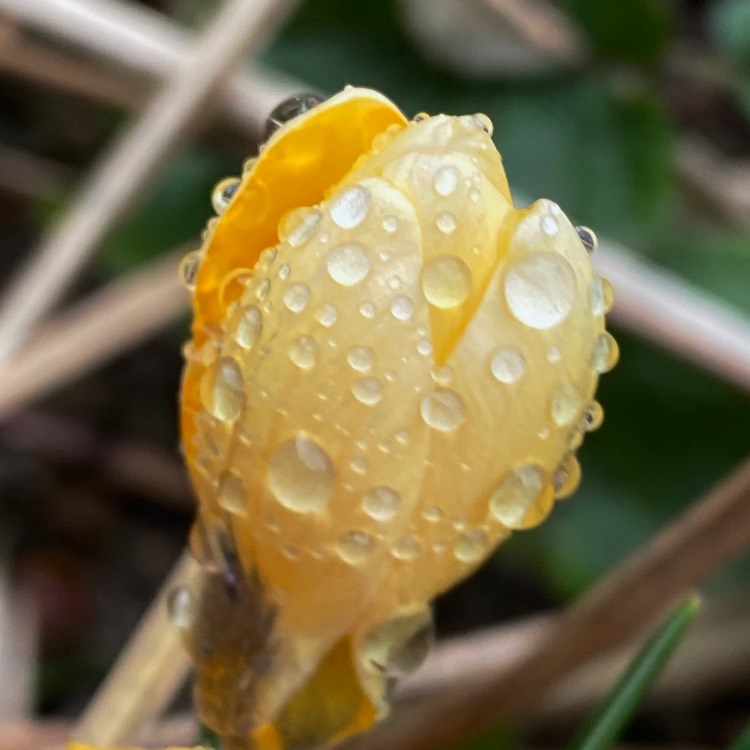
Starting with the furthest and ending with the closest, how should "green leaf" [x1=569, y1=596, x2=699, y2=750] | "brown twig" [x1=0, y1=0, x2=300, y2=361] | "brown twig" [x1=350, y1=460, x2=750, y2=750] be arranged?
"brown twig" [x1=0, y1=0, x2=300, y2=361] < "brown twig" [x1=350, y1=460, x2=750, y2=750] < "green leaf" [x1=569, y1=596, x2=699, y2=750]

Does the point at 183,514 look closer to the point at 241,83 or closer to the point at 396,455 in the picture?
the point at 241,83

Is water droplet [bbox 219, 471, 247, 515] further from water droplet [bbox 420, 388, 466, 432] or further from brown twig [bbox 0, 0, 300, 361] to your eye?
brown twig [bbox 0, 0, 300, 361]

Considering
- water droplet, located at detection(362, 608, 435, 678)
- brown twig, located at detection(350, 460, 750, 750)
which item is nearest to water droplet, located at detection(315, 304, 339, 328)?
water droplet, located at detection(362, 608, 435, 678)

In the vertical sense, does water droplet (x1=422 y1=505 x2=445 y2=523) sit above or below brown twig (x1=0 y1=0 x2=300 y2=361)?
above

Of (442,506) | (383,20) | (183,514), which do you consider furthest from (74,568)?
(442,506)

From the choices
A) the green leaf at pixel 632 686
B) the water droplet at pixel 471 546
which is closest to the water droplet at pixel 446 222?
the water droplet at pixel 471 546

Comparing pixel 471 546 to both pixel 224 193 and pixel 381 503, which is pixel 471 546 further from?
pixel 224 193

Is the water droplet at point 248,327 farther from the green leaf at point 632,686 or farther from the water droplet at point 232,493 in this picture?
the green leaf at point 632,686
